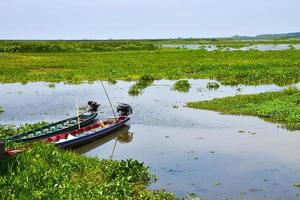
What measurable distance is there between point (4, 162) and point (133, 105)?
48.0 ft

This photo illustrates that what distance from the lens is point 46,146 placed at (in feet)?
44.8

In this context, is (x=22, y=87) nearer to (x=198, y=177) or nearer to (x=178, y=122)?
(x=178, y=122)

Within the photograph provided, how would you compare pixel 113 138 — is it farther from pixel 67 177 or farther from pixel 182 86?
pixel 182 86

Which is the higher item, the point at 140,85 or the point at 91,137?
the point at 91,137

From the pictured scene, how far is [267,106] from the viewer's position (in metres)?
22.7

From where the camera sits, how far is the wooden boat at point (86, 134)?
1588 cm

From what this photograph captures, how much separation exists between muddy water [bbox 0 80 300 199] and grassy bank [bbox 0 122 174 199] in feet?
3.10

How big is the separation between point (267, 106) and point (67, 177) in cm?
1435

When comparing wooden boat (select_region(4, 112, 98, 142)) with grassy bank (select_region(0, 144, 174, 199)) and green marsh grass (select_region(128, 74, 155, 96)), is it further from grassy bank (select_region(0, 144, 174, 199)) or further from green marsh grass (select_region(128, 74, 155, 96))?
green marsh grass (select_region(128, 74, 155, 96))

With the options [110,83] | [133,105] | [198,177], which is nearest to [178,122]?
[133,105]

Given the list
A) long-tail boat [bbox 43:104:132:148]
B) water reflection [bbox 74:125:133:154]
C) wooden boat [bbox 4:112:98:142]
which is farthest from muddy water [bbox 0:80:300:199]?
wooden boat [bbox 4:112:98:142]

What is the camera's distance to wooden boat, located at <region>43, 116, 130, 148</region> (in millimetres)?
15883

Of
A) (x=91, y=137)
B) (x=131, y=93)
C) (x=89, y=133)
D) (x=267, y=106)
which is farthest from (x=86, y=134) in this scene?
(x=131, y=93)

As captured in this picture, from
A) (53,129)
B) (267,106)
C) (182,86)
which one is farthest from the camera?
(182,86)
